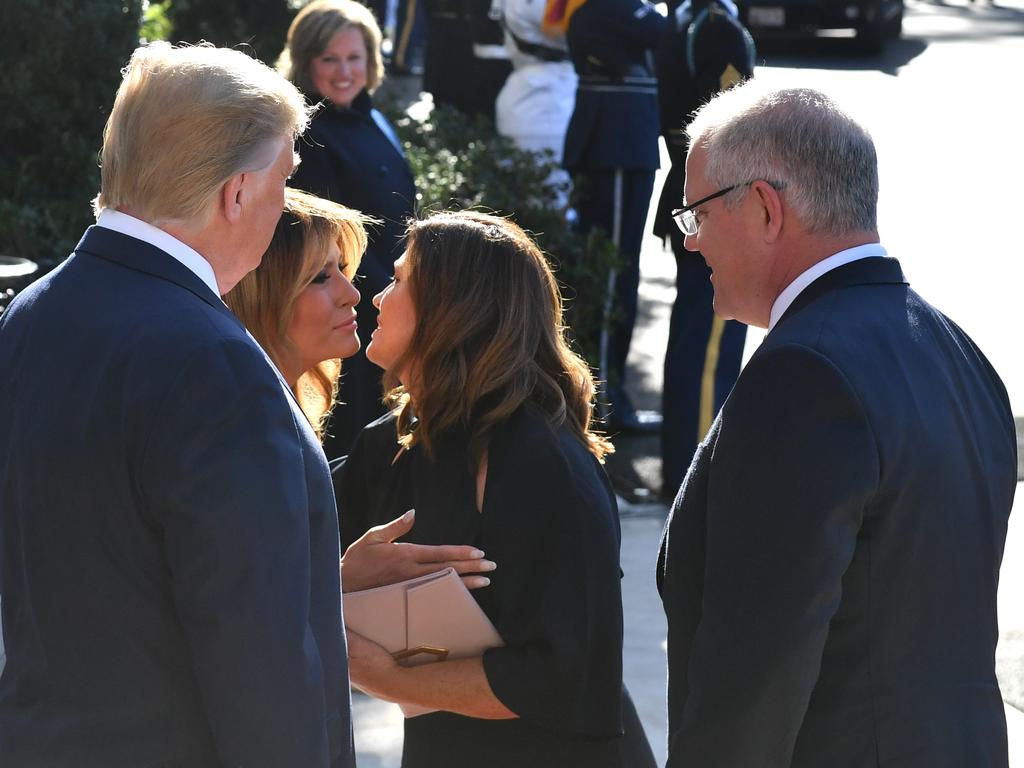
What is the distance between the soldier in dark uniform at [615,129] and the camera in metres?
6.34

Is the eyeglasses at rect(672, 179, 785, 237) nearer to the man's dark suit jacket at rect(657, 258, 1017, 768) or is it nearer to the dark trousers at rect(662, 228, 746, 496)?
the man's dark suit jacket at rect(657, 258, 1017, 768)

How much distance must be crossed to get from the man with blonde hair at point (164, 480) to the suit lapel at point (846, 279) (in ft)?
2.38

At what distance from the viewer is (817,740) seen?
204 cm

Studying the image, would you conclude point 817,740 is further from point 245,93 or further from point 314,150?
point 314,150

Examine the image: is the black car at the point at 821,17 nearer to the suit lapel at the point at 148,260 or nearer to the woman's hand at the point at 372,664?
the woman's hand at the point at 372,664

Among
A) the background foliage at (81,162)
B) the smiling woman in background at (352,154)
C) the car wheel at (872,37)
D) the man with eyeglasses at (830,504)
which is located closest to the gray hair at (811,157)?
the man with eyeglasses at (830,504)

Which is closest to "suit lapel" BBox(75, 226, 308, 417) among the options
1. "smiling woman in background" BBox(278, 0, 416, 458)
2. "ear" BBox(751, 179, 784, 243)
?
"ear" BBox(751, 179, 784, 243)

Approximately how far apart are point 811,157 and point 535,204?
14.1 ft

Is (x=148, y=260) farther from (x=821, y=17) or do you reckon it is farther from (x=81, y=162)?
(x=821, y=17)

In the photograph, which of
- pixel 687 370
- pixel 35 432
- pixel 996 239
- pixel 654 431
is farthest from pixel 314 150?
pixel 996 239

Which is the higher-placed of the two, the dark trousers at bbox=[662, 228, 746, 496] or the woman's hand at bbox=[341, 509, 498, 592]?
the woman's hand at bbox=[341, 509, 498, 592]

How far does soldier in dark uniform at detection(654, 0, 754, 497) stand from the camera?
555 centimetres

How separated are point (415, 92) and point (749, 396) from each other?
12.3m

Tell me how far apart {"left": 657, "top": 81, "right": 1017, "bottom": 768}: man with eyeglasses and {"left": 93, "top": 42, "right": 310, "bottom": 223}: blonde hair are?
698mm
